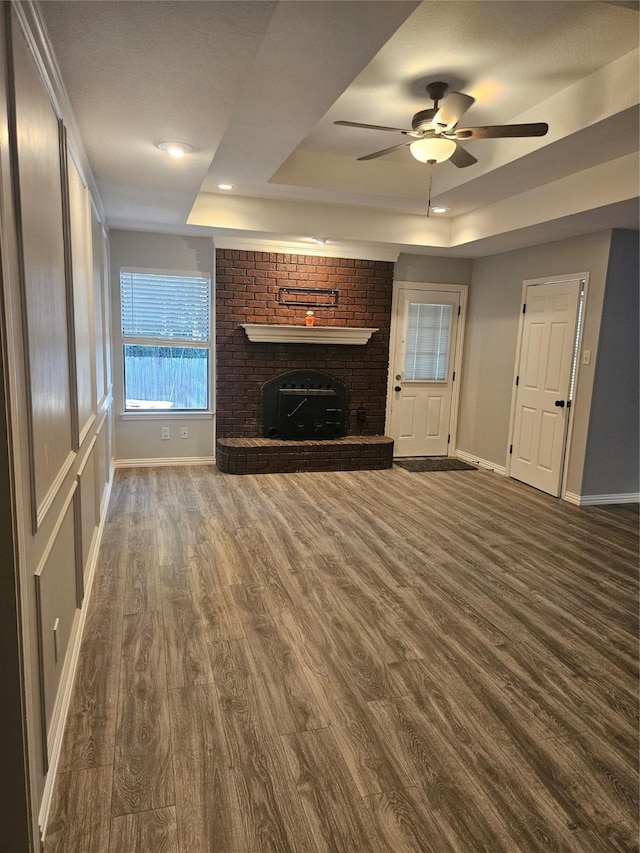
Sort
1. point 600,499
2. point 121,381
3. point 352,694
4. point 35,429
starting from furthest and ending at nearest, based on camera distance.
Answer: point 121,381, point 600,499, point 352,694, point 35,429

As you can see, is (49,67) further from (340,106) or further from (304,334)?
(304,334)

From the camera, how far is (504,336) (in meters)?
5.96

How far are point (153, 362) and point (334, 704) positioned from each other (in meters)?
4.41

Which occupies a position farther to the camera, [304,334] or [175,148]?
[304,334]

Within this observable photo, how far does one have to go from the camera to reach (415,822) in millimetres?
1640

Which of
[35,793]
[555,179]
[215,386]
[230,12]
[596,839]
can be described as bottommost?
[596,839]

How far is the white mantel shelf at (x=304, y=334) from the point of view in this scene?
19.0 ft

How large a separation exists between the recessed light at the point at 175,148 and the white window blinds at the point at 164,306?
2733 mm

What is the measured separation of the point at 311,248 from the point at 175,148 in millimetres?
3185

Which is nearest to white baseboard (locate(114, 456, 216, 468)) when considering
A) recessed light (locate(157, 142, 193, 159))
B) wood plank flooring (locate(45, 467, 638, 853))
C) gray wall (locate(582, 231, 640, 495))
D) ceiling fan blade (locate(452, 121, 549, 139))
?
wood plank flooring (locate(45, 467, 638, 853))

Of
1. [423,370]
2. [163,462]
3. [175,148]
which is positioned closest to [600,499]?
[423,370]

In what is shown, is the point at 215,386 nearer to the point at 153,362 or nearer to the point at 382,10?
the point at 153,362

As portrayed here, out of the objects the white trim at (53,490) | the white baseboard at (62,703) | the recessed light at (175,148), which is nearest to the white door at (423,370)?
the recessed light at (175,148)

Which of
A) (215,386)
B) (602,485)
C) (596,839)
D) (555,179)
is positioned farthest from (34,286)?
(602,485)
